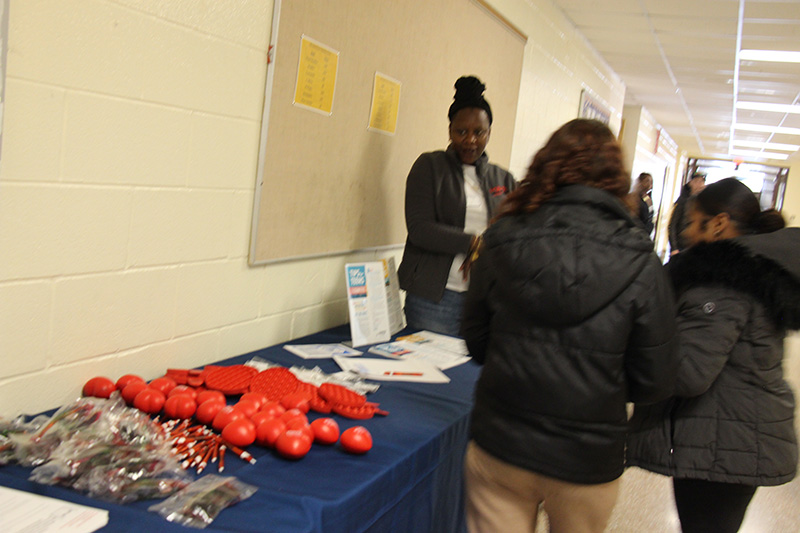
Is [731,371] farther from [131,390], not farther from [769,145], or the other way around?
[769,145]

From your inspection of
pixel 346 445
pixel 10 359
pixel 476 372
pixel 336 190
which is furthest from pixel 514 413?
pixel 336 190

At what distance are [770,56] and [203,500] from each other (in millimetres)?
5955

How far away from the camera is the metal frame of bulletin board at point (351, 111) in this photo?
2.07 m

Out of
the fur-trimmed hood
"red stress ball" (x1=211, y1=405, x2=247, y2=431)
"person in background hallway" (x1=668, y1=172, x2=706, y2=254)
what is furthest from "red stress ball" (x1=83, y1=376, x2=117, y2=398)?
"person in background hallway" (x1=668, y1=172, x2=706, y2=254)

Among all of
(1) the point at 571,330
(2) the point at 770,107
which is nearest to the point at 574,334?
(1) the point at 571,330

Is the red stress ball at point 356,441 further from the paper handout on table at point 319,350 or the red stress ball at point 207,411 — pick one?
the paper handout on table at point 319,350

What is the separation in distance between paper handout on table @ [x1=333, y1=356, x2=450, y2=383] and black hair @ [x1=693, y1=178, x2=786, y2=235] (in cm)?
94

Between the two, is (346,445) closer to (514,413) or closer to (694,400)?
(514,413)

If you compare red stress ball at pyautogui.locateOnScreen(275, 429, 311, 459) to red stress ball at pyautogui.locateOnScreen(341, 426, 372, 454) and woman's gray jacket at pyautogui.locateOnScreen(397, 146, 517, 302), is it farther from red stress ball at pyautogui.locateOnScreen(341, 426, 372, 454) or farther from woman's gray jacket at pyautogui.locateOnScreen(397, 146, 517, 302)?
woman's gray jacket at pyautogui.locateOnScreen(397, 146, 517, 302)

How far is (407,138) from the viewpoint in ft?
Result: 9.58

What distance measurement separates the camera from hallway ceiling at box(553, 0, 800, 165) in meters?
4.45

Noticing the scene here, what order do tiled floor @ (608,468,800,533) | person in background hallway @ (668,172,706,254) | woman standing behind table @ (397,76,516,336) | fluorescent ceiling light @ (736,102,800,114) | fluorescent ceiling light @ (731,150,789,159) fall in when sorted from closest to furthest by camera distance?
woman standing behind table @ (397,76,516,336), tiled floor @ (608,468,800,533), person in background hallway @ (668,172,706,254), fluorescent ceiling light @ (736,102,800,114), fluorescent ceiling light @ (731,150,789,159)

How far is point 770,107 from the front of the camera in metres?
7.86

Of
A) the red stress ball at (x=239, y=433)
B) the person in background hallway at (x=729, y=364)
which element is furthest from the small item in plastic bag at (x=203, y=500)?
the person in background hallway at (x=729, y=364)
